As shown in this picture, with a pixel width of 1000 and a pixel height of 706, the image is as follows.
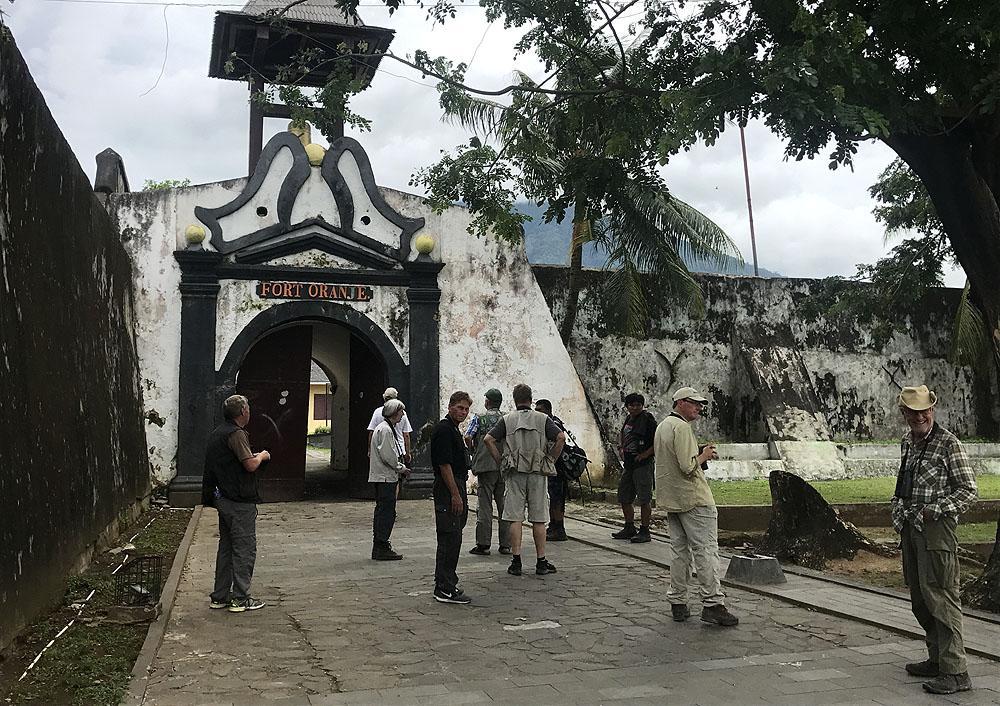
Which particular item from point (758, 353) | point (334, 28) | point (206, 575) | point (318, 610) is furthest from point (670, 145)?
point (758, 353)

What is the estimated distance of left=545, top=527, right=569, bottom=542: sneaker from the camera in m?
9.78

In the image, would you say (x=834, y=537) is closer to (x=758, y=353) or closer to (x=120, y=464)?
(x=120, y=464)

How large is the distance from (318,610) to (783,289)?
1536cm

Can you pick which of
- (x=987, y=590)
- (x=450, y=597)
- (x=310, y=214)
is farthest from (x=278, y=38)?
(x=987, y=590)

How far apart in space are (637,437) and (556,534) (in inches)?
55.2

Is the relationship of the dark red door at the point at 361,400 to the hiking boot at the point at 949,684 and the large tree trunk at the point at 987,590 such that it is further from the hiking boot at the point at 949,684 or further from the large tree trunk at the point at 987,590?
the hiking boot at the point at 949,684

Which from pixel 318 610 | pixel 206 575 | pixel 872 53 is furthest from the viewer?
pixel 206 575

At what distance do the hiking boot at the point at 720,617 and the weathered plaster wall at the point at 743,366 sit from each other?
37.7 ft

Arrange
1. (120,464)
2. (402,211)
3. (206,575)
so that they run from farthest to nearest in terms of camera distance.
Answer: (402,211), (120,464), (206,575)

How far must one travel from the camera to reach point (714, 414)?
18.7m

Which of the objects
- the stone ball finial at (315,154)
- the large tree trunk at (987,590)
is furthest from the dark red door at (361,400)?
the large tree trunk at (987,590)

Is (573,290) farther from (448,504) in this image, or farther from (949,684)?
(949,684)

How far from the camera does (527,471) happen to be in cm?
786

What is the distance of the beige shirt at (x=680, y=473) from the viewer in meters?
6.24
